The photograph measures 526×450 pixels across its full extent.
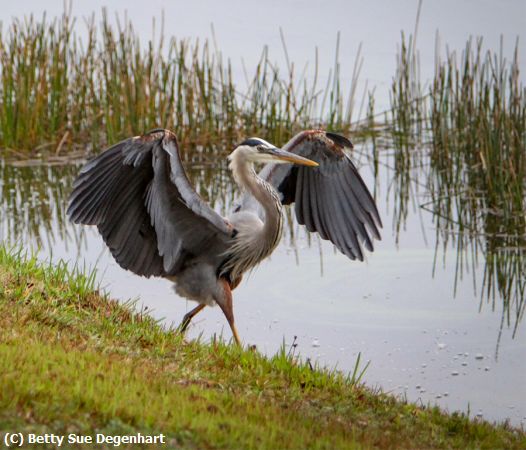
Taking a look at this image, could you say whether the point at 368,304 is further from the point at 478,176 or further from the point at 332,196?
the point at 478,176

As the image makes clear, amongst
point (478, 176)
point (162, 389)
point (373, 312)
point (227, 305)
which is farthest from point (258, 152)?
point (478, 176)

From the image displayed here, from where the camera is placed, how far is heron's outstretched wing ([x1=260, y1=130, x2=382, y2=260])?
22.0 ft

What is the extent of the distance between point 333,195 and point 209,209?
1.04 m

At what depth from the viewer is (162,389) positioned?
4461 mm

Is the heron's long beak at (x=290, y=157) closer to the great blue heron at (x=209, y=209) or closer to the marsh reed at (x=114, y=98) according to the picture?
the great blue heron at (x=209, y=209)

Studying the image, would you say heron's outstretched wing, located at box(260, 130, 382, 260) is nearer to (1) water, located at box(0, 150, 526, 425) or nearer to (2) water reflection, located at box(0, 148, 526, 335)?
(1) water, located at box(0, 150, 526, 425)

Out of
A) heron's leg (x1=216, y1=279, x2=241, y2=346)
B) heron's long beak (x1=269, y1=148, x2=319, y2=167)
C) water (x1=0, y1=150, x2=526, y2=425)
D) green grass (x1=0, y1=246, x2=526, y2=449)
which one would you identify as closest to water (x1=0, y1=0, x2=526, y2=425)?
water (x1=0, y1=150, x2=526, y2=425)

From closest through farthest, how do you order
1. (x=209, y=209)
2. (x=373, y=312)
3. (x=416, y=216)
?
1. (x=209, y=209)
2. (x=373, y=312)
3. (x=416, y=216)

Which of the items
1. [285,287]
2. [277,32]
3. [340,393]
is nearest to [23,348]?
[340,393]

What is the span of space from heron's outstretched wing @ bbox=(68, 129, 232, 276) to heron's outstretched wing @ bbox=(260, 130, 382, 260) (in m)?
0.75

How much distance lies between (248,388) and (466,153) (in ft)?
20.8

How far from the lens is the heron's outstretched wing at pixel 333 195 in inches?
264

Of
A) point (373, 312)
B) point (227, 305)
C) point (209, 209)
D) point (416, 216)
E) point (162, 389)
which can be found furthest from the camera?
point (416, 216)

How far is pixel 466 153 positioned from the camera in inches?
425
